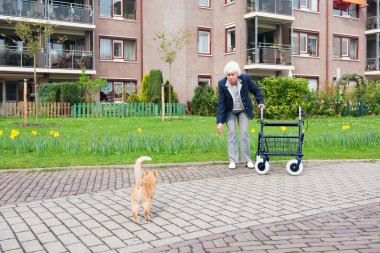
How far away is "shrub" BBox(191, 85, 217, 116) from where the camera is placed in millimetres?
26094

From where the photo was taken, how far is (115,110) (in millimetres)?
24641

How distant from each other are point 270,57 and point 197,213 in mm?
25627

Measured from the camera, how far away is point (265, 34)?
32062mm

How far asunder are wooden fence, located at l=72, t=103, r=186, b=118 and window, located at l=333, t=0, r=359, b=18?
56.0ft

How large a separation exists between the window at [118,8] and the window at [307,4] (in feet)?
40.3

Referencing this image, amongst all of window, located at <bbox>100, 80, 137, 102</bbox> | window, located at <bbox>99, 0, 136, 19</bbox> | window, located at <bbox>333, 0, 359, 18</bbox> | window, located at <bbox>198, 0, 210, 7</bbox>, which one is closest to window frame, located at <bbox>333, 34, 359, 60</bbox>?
window, located at <bbox>333, 0, 359, 18</bbox>

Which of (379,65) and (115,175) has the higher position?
(379,65)

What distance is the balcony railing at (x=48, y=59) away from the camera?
27391 millimetres

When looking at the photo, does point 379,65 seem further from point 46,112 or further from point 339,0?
point 46,112

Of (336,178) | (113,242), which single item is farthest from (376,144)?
(113,242)

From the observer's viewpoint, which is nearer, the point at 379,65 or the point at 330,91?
the point at 330,91

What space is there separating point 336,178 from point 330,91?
1898cm

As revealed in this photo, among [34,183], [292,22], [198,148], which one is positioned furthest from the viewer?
[292,22]

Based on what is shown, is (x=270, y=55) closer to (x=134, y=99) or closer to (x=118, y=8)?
(x=134, y=99)
